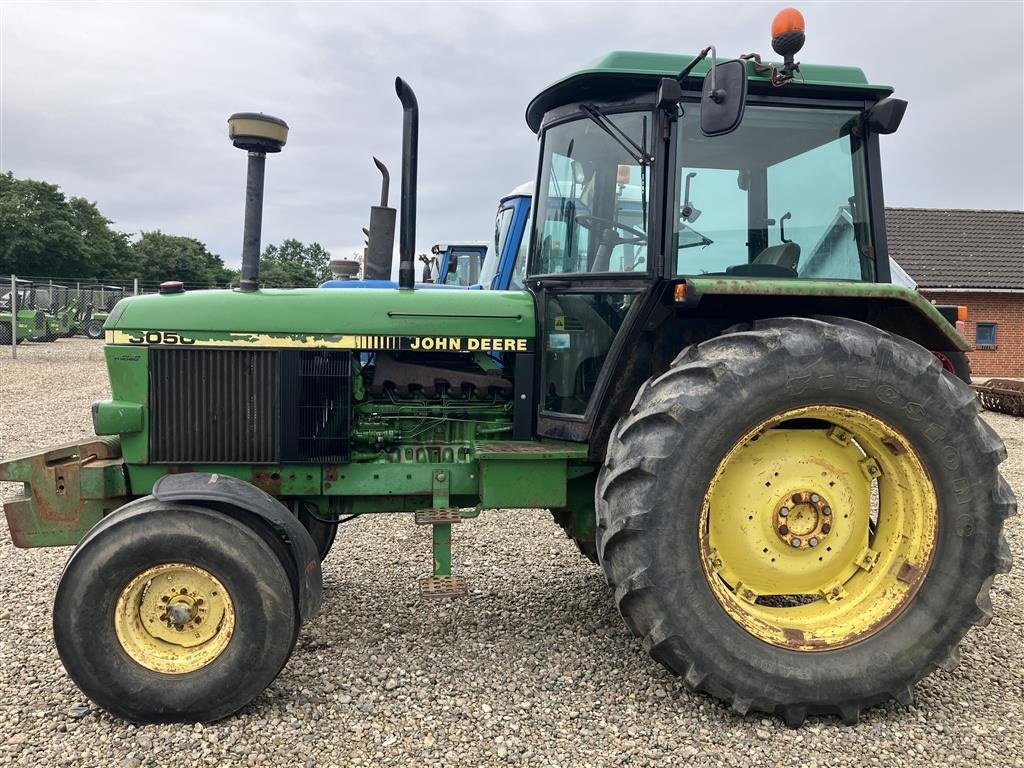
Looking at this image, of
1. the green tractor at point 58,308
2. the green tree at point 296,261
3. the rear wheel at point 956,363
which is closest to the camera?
the rear wheel at point 956,363

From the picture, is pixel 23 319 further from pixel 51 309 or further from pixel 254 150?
pixel 254 150

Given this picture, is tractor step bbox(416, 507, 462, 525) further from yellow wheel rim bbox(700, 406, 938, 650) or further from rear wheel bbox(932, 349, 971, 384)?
rear wheel bbox(932, 349, 971, 384)

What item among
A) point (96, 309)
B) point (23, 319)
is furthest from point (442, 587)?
point (96, 309)

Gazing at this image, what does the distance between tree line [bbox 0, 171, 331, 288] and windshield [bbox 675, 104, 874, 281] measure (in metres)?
35.5

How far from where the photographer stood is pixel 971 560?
9.86 ft

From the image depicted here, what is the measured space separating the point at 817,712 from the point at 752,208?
2.10 metres

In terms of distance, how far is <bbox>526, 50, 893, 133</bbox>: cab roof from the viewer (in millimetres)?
3162

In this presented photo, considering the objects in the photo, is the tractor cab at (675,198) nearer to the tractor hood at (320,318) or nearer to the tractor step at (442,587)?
the tractor hood at (320,318)

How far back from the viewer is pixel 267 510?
9.83ft

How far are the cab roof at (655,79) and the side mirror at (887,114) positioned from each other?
0.24 ft

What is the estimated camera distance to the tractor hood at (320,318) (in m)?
3.37

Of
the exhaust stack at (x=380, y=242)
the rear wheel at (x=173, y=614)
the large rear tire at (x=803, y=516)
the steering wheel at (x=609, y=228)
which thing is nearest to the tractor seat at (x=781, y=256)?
the large rear tire at (x=803, y=516)

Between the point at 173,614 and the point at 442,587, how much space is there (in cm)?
105

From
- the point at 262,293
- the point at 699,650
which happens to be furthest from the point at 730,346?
the point at 262,293
